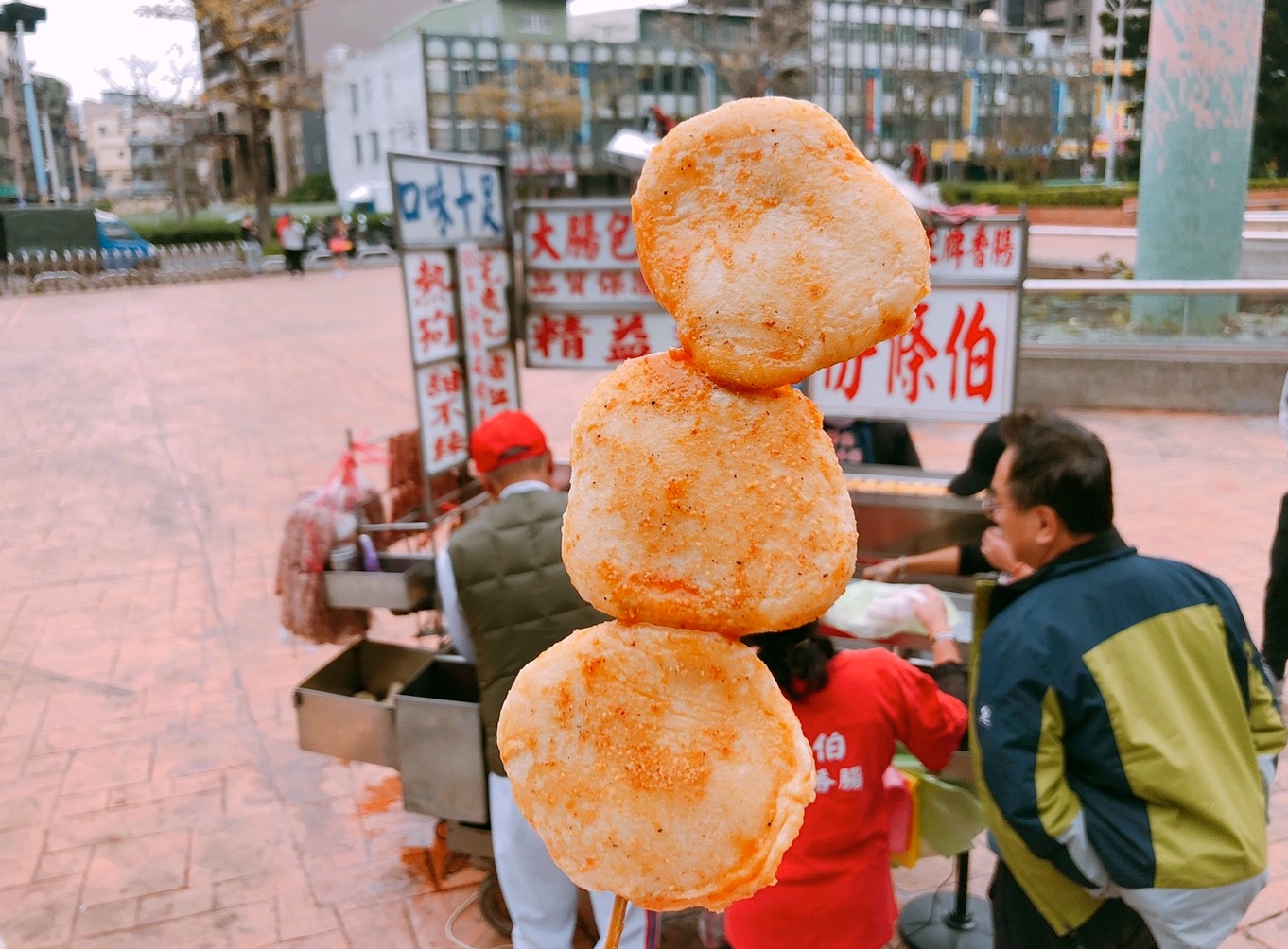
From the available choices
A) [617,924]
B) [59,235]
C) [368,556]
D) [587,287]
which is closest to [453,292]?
[587,287]

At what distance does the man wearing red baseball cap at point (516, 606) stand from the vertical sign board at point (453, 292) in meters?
1.19

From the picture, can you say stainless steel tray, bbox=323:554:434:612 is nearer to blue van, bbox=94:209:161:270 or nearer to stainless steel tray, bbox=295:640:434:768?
stainless steel tray, bbox=295:640:434:768

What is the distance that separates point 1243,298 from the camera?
9812mm

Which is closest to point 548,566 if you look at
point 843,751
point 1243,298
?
point 843,751

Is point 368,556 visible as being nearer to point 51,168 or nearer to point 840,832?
point 840,832

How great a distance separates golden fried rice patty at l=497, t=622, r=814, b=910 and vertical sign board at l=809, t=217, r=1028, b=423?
131 inches

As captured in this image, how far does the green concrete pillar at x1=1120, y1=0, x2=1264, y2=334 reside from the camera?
9703mm

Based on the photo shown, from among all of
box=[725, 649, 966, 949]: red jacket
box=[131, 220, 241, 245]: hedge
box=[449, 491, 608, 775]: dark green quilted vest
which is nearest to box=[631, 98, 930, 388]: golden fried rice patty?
box=[725, 649, 966, 949]: red jacket

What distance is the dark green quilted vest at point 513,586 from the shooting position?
118 inches

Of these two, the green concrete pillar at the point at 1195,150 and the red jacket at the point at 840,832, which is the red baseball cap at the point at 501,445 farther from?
the green concrete pillar at the point at 1195,150

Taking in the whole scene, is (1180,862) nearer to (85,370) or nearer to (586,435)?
(586,435)

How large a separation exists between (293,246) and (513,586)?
2682cm

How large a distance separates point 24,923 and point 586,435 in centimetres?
366

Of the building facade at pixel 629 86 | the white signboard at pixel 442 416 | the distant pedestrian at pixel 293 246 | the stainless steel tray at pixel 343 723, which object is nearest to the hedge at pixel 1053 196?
the building facade at pixel 629 86
